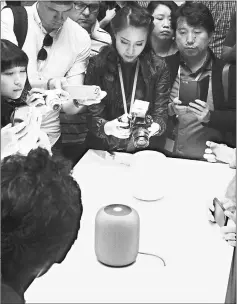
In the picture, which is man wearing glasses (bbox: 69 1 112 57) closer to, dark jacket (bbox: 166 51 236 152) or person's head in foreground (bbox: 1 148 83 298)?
dark jacket (bbox: 166 51 236 152)

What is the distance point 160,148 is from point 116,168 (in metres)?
0.24

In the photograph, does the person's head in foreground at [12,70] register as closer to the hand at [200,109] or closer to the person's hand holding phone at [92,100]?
the person's hand holding phone at [92,100]

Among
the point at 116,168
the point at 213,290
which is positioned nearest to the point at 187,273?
the point at 213,290

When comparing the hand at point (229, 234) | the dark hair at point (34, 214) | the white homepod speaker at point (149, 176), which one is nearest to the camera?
the dark hair at point (34, 214)

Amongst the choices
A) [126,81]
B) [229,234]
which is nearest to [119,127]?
[126,81]

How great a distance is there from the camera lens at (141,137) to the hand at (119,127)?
1.4 inches

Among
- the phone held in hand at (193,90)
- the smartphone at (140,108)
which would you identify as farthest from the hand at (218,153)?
the smartphone at (140,108)

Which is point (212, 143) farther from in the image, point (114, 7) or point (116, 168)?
point (114, 7)

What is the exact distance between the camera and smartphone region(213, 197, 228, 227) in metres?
2.06

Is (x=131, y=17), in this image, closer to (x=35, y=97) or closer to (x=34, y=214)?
(x=35, y=97)

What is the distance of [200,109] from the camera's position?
8.50ft

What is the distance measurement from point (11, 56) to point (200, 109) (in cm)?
92

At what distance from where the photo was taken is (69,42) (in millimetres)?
2406

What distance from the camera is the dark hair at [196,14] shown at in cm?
238
